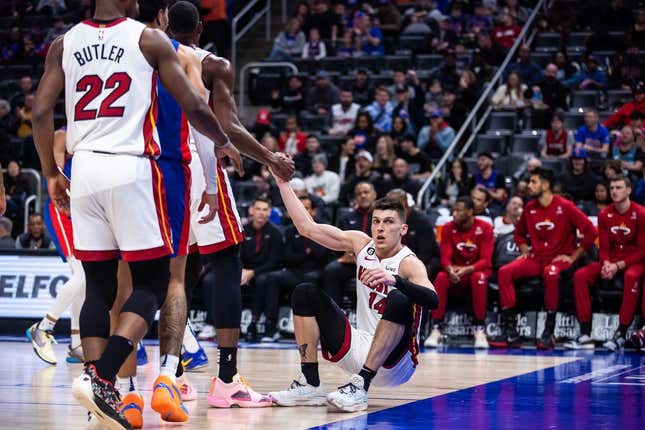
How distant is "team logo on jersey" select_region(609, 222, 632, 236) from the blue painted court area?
3.07 meters

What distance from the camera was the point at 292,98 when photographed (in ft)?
58.1

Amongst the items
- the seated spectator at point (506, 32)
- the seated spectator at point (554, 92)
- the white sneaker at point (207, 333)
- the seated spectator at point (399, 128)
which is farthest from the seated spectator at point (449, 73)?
the white sneaker at point (207, 333)

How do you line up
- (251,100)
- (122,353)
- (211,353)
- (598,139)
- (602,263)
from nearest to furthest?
(122,353) → (211,353) → (602,263) → (598,139) → (251,100)

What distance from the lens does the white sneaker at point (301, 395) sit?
6.01 metres

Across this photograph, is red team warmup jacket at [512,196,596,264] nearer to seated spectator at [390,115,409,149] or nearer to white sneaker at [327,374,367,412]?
seated spectator at [390,115,409,149]

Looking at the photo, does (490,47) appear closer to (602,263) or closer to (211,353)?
(602,263)

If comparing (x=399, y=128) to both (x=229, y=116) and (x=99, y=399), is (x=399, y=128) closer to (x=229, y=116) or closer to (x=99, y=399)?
(x=229, y=116)

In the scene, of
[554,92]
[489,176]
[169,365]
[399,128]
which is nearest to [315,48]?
[399,128]

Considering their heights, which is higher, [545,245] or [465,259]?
[545,245]

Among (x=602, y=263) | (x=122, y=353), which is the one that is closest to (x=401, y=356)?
(x=122, y=353)

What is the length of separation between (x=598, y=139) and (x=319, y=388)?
8.88 m

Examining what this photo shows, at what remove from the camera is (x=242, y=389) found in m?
5.95

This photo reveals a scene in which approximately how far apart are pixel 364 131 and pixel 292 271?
4.16 meters

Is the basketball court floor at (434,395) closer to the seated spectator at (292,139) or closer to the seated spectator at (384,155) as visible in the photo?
the seated spectator at (384,155)
